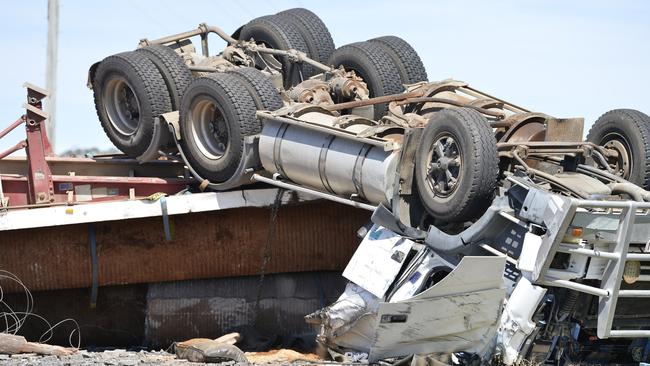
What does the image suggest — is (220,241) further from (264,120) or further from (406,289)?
(406,289)

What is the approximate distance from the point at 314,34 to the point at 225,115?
2275mm

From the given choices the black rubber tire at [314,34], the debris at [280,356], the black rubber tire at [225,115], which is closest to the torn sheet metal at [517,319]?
the debris at [280,356]

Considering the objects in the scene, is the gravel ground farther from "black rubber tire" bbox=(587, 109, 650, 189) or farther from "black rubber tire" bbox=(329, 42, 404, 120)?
"black rubber tire" bbox=(587, 109, 650, 189)

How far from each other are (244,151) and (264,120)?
0.96 feet

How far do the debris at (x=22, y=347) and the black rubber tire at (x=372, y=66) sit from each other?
3.54 metres

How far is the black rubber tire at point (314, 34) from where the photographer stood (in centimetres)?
1139

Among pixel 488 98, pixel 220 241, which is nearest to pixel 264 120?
pixel 220 241

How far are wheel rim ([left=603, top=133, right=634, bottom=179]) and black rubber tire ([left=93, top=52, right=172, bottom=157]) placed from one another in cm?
380

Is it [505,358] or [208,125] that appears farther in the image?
[208,125]

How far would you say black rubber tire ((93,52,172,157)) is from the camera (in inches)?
399

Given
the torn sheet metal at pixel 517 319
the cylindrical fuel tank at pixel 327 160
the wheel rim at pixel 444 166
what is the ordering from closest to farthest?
the torn sheet metal at pixel 517 319
the wheel rim at pixel 444 166
the cylindrical fuel tank at pixel 327 160

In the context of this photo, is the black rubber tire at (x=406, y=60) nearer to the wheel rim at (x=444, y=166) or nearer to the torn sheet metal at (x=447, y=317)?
the wheel rim at (x=444, y=166)

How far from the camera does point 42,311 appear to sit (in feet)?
32.7

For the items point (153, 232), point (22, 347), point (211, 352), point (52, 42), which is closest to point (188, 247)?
point (153, 232)
